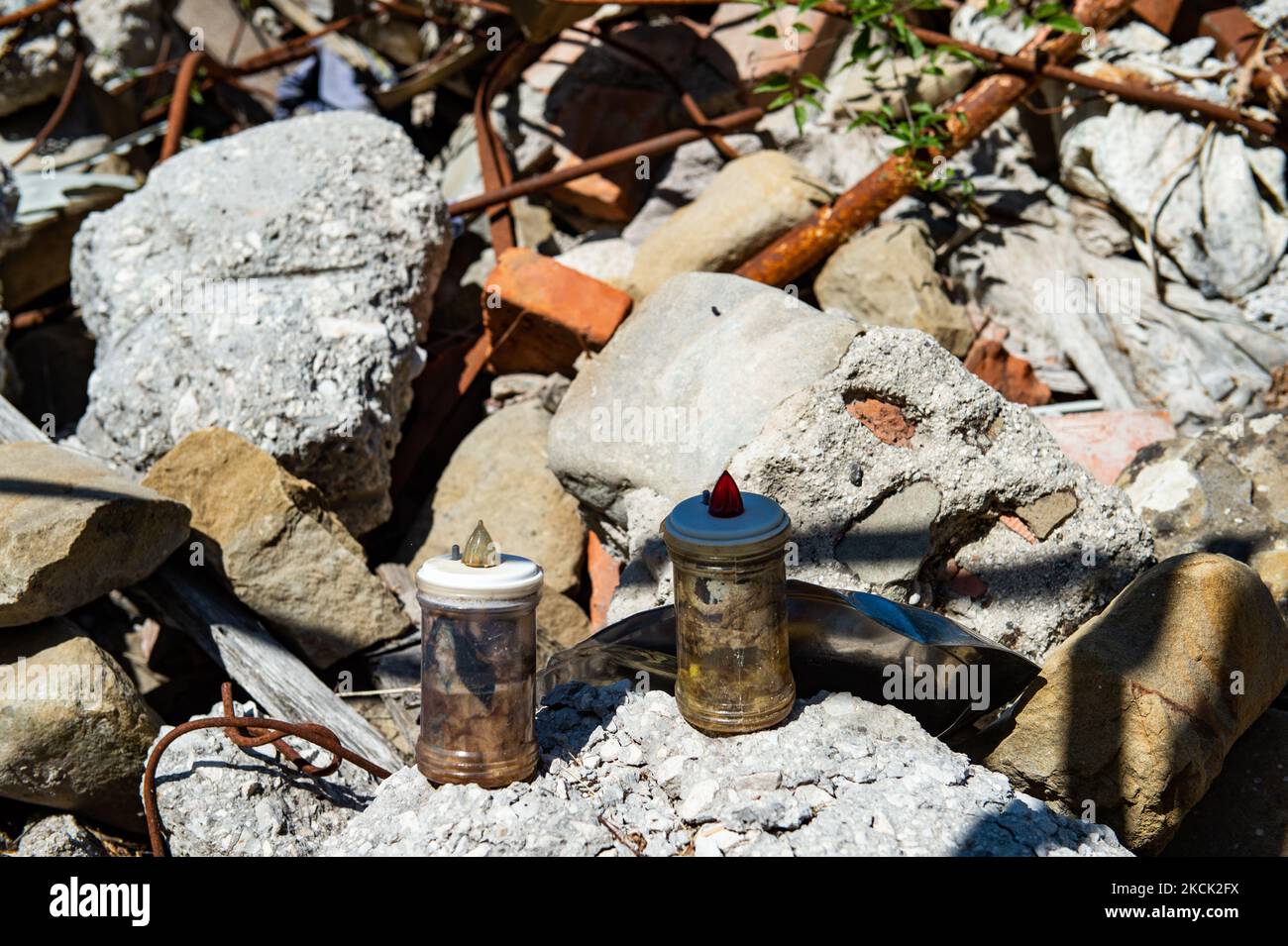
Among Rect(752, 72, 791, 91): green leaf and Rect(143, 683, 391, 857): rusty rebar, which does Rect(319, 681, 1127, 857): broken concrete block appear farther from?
Rect(752, 72, 791, 91): green leaf

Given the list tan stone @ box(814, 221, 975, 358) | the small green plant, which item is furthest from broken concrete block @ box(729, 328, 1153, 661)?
the small green plant

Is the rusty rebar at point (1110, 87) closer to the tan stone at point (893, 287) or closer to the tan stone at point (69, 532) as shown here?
the tan stone at point (893, 287)

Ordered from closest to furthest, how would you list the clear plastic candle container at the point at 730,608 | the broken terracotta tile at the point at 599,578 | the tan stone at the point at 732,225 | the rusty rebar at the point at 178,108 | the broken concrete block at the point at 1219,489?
the clear plastic candle container at the point at 730,608, the broken concrete block at the point at 1219,489, the broken terracotta tile at the point at 599,578, the tan stone at the point at 732,225, the rusty rebar at the point at 178,108

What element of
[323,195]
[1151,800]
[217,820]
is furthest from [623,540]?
[323,195]

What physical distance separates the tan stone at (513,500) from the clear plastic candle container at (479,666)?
1571mm

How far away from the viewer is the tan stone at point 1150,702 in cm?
230

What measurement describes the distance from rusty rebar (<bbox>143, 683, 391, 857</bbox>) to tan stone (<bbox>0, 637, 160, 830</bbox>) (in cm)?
23

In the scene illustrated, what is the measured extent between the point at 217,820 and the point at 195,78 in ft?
15.0

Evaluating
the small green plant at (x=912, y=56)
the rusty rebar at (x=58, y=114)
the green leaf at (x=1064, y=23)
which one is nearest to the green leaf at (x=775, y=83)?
the small green plant at (x=912, y=56)

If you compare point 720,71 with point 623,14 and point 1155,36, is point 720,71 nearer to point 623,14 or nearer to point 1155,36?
point 623,14

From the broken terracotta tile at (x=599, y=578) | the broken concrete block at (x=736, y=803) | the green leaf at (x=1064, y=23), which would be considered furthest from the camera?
the green leaf at (x=1064, y=23)

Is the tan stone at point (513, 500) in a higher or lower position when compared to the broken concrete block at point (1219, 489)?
lower

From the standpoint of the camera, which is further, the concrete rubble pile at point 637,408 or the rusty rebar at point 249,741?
the rusty rebar at point 249,741

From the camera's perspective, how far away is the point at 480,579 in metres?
1.97
